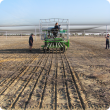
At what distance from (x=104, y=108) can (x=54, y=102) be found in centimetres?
96

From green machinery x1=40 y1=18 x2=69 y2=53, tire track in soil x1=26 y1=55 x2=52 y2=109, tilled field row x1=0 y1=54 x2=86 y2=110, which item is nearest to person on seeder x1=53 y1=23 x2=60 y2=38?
green machinery x1=40 y1=18 x2=69 y2=53

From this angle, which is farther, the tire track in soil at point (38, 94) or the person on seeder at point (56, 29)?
the person on seeder at point (56, 29)

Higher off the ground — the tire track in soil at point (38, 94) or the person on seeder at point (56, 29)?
Result: the person on seeder at point (56, 29)

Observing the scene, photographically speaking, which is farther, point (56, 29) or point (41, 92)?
point (56, 29)

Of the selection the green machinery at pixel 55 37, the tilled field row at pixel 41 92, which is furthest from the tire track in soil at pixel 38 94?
the green machinery at pixel 55 37

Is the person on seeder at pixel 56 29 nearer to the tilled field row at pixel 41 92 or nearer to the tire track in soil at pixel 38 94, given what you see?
the tilled field row at pixel 41 92

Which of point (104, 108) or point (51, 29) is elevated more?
point (51, 29)

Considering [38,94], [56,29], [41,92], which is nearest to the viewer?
[38,94]

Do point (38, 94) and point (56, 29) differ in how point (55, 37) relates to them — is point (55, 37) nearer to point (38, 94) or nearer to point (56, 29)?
point (56, 29)

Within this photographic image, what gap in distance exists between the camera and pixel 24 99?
10.9 feet

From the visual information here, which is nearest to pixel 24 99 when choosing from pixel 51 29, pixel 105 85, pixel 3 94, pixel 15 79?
pixel 3 94

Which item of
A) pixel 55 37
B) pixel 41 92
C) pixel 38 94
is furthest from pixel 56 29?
pixel 38 94

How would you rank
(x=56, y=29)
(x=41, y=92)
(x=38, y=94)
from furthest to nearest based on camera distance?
(x=56, y=29) → (x=41, y=92) → (x=38, y=94)

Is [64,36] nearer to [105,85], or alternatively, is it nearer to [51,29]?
[51,29]
